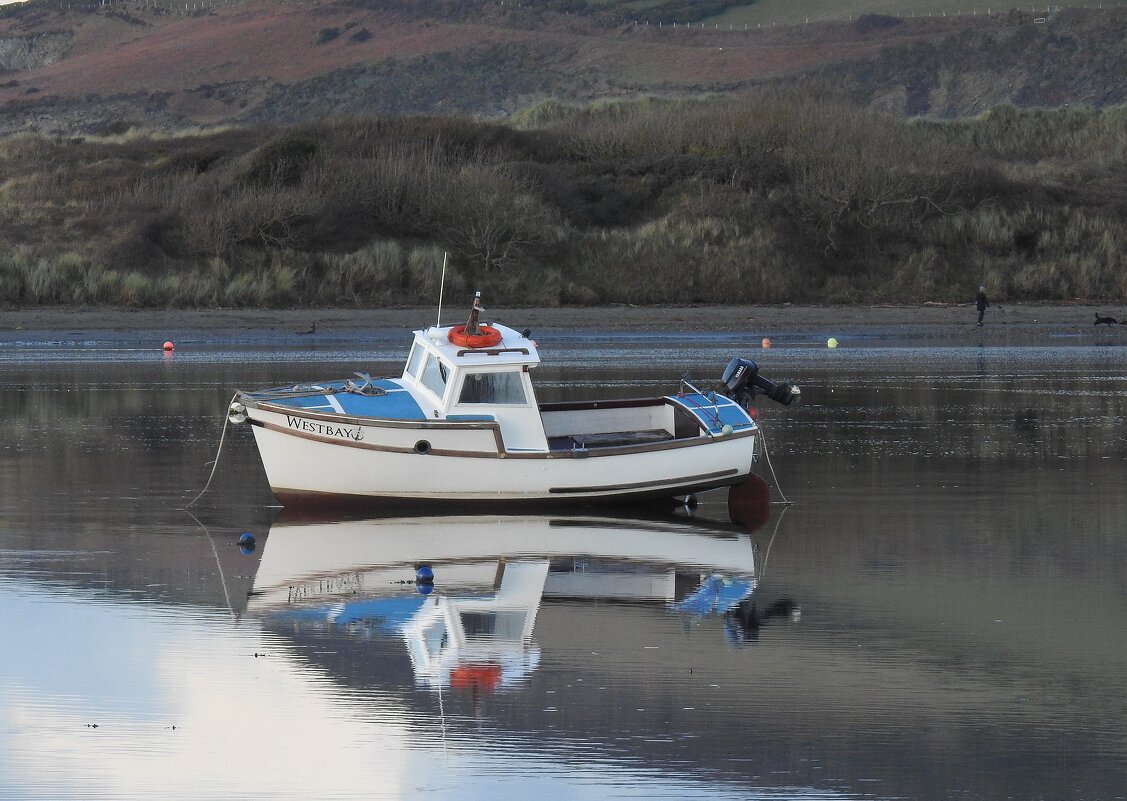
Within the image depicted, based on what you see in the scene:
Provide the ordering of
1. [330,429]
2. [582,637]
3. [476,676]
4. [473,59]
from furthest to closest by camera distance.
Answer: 1. [473,59]
2. [330,429]
3. [582,637]
4. [476,676]

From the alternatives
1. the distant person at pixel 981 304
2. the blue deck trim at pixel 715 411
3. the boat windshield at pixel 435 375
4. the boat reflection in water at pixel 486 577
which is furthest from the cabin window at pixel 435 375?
the distant person at pixel 981 304

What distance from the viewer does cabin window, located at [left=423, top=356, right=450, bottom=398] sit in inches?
683

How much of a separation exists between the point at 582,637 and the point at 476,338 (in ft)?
19.0

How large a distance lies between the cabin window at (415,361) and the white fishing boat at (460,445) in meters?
0.15

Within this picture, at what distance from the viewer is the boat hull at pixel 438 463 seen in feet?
55.0

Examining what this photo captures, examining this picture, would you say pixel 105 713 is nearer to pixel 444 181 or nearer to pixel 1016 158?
pixel 444 181

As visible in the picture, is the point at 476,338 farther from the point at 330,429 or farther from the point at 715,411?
the point at 715,411

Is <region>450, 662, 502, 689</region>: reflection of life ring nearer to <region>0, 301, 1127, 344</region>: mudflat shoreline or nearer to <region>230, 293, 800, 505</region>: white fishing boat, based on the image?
<region>230, 293, 800, 505</region>: white fishing boat

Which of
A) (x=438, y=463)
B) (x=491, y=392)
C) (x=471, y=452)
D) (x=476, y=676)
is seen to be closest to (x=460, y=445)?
(x=471, y=452)

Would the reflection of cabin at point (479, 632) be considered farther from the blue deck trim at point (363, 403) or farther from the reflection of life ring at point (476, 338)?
the reflection of life ring at point (476, 338)

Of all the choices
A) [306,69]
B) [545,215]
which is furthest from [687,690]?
[306,69]

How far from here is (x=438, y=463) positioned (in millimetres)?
16906

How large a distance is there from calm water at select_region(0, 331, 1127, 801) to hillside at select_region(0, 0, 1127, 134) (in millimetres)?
82793

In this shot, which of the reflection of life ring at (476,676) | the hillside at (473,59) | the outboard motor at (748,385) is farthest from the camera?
the hillside at (473,59)
